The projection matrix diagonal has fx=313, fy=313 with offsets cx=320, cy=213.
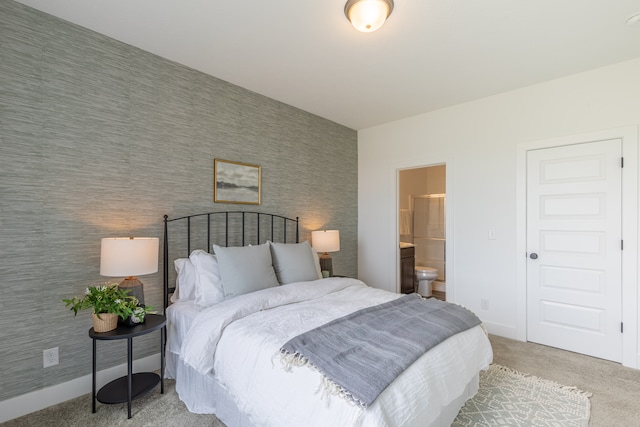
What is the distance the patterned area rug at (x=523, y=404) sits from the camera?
1959 millimetres

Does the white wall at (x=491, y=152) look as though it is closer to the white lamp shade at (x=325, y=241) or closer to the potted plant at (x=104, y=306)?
the white lamp shade at (x=325, y=241)

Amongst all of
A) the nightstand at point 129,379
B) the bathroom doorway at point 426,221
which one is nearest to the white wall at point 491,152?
the bathroom doorway at point 426,221

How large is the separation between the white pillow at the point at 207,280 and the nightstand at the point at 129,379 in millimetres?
298

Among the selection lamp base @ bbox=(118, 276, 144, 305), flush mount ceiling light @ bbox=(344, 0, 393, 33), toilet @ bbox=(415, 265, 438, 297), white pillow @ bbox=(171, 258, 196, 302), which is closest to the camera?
flush mount ceiling light @ bbox=(344, 0, 393, 33)

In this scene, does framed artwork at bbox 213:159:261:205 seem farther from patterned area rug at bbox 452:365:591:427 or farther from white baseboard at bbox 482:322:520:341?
white baseboard at bbox 482:322:520:341

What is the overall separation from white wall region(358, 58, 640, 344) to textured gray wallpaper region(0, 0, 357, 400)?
7.70ft

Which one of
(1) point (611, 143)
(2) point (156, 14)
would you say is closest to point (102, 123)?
(2) point (156, 14)

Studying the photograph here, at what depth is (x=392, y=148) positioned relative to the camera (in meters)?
4.32

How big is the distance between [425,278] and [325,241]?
89.2 inches

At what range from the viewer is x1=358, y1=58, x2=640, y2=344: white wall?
2.86m

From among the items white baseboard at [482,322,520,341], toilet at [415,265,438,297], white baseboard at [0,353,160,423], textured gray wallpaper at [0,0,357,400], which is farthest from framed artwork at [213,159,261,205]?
toilet at [415,265,438,297]

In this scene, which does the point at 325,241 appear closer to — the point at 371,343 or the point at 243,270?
the point at 243,270

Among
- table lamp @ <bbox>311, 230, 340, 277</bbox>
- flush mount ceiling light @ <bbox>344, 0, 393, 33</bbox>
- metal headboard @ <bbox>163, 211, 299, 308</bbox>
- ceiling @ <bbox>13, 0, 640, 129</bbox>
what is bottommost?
table lamp @ <bbox>311, 230, 340, 277</bbox>

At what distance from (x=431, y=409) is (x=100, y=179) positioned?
261 centimetres
